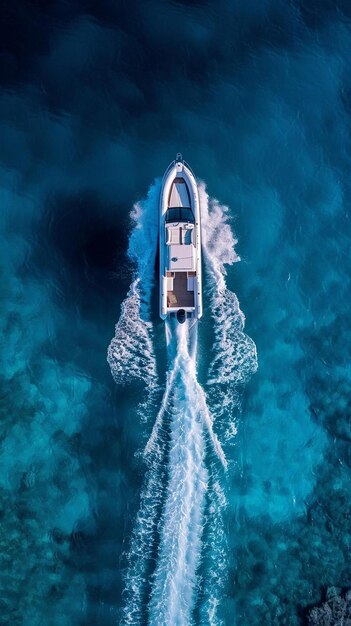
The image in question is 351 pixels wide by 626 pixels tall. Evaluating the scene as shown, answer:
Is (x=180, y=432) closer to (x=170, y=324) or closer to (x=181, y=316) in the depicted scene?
(x=170, y=324)

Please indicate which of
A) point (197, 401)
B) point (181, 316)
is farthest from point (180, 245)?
point (197, 401)

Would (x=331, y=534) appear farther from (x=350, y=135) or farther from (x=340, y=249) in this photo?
(x=350, y=135)

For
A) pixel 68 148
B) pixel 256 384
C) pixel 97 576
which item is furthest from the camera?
pixel 68 148

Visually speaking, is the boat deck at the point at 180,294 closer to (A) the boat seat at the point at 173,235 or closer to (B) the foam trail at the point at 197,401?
(B) the foam trail at the point at 197,401

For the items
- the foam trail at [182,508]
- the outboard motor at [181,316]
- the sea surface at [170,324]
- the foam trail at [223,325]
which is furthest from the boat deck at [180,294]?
the foam trail at [182,508]

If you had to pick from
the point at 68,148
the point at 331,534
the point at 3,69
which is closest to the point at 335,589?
the point at 331,534

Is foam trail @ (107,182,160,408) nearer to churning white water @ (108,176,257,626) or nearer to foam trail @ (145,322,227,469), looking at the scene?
churning white water @ (108,176,257,626)

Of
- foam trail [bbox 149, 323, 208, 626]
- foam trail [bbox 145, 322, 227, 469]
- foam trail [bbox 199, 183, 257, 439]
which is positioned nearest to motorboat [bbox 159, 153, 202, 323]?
foam trail [bbox 199, 183, 257, 439]
